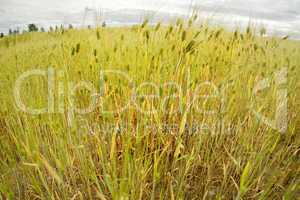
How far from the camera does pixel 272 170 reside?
1.20m

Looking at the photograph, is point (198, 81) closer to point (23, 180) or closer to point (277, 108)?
point (277, 108)

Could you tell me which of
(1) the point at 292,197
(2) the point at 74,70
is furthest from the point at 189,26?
(1) the point at 292,197

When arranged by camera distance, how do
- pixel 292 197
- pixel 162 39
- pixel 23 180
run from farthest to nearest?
pixel 162 39 → pixel 23 180 → pixel 292 197

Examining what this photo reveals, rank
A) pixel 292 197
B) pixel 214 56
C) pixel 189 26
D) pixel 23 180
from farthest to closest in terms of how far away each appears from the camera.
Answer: pixel 214 56
pixel 189 26
pixel 23 180
pixel 292 197

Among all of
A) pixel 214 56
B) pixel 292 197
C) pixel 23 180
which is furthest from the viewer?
pixel 214 56

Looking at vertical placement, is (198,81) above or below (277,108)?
above

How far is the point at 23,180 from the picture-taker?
1.24m

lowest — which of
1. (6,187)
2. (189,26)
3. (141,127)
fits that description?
(6,187)

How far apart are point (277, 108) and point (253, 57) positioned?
0.45 metres

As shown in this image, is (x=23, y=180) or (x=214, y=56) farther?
(x=214, y=56)

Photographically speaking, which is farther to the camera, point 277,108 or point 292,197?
point 277,108

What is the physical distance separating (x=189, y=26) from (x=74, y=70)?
76cm

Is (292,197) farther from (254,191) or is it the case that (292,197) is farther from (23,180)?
(23,180)

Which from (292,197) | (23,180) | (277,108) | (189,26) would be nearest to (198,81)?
(189,26)
